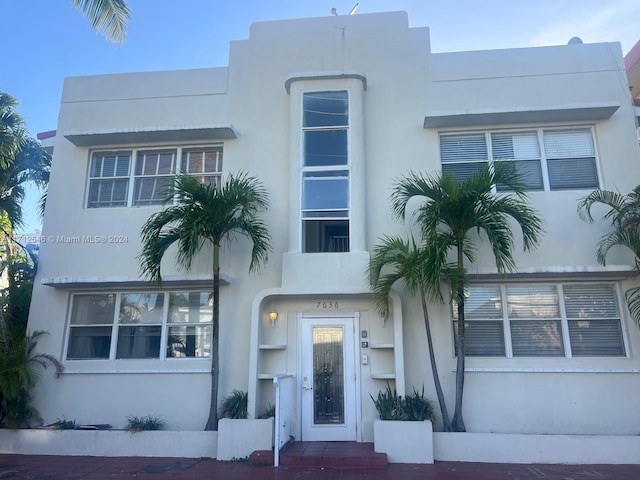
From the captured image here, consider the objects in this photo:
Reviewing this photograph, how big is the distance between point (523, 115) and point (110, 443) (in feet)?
31.7

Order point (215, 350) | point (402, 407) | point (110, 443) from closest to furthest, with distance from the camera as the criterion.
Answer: point (402, 407) → point (110, 443) → point (215, 350)

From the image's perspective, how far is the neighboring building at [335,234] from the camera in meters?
8.16

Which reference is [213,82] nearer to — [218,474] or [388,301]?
[388,301]

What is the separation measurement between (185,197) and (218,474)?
4.65 metres

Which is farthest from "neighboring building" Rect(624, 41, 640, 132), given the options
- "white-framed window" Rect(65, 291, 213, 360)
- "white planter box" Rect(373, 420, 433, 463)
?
"white-framed window" Rect(65, 291, 213, 360)

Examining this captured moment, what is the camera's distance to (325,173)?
29.8 ft

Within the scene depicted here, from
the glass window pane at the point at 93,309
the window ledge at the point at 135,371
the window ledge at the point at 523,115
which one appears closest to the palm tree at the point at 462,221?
the window ledge at the point at 523,115

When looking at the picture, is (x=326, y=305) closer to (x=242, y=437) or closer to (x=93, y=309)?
(x=242, y=437)

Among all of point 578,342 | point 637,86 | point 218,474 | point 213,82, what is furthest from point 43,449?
point 637,86

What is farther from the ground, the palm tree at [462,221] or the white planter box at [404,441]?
the palm tree at [462,221]

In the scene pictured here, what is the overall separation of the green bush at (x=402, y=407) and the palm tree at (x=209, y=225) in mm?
2914

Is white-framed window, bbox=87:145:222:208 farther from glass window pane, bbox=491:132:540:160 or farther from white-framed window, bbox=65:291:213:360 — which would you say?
glass window pane, bbox=491:132:540:160

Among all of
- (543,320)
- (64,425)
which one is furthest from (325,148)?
(64,425)

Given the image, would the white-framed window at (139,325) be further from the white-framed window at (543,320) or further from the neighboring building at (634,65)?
the neighboring building at (634,65)
